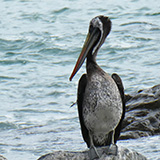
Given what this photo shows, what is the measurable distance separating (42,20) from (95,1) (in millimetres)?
4460

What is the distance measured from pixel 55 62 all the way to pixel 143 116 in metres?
7.64

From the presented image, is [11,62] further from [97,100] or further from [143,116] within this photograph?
[97,100]

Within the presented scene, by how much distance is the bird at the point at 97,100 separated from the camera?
241 inches

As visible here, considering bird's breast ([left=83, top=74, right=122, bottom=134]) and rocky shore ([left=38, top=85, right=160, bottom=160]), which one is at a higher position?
bird's breast ([left=83, top=74, right=122, bottom=134])

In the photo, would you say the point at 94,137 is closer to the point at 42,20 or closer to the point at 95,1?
the point at 42,20

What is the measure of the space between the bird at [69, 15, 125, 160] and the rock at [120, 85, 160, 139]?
6.00 ft

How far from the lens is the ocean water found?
9438mm

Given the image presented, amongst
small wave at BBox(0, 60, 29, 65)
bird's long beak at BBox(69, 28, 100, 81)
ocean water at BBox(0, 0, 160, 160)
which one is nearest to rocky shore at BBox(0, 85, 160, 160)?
ocean water at BBox(0, 0, 160, 160)

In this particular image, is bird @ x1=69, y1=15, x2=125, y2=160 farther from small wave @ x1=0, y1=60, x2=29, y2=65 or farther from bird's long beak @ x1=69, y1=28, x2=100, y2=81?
small wave @ x1=0, y1=60, x2=29, y2=65

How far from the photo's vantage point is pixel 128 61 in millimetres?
15742

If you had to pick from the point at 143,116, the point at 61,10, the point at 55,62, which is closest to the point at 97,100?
the point at 143,116

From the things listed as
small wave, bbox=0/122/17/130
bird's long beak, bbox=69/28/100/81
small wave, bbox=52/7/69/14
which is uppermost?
bird's long beak, bbox=69/28/100/81

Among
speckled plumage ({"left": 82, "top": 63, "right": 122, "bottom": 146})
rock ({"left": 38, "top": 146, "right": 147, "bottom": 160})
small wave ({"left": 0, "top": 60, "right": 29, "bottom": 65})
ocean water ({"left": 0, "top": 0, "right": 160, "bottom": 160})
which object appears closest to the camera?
speckled plumage ({"left": 82, "top": 63, "right": 122, "bottom": 146})

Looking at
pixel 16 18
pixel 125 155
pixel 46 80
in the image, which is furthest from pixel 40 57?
pixel 125 155
